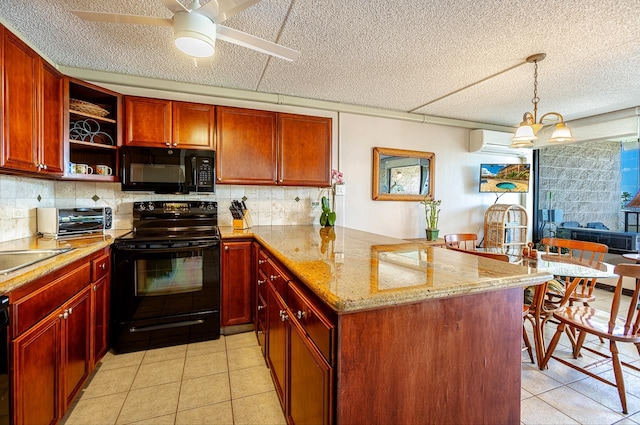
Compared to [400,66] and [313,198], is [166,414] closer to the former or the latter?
[313,198]

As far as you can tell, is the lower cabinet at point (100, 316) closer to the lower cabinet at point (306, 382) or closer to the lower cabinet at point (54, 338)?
the lower cabinet at point (54, 338)

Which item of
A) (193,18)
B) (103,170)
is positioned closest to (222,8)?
(193,18)

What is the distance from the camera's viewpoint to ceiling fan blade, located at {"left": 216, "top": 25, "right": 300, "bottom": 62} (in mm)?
1630

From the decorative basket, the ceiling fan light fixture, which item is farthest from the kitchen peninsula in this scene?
the decorative basket

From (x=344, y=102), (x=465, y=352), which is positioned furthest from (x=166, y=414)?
(x=344, y=102)

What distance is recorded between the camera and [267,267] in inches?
80.4

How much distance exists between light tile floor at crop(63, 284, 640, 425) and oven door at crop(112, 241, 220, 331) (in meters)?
0.32

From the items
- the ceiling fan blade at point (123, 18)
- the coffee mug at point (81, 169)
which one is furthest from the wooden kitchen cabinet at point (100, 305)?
the ceiling fan blade at point (123, 18)

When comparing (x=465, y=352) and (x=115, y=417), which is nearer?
(x=465, y=352)

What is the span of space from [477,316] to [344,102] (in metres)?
2.96

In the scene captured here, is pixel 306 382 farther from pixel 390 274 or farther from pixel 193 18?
pixel 193 18

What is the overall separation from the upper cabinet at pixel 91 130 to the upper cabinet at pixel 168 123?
11 centimetres

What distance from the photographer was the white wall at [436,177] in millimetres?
3713

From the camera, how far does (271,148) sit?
3.02m
